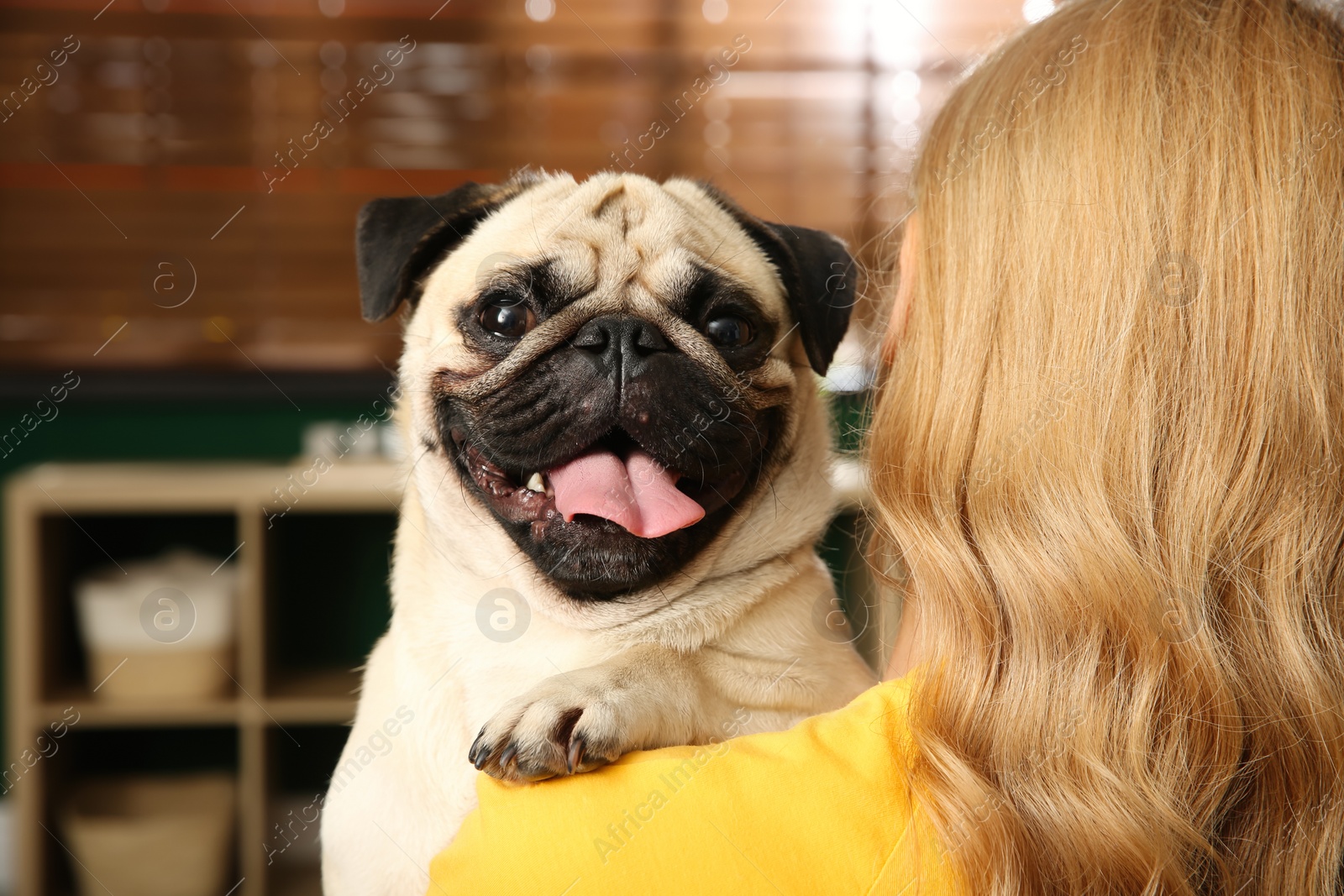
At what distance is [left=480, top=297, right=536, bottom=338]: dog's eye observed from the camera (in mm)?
1141

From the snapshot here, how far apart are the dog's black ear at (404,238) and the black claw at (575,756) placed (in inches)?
23.7

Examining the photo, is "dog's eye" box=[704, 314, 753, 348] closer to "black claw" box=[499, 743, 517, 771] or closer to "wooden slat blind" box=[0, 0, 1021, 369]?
"black claw" box=[499, 743, 517, 771]

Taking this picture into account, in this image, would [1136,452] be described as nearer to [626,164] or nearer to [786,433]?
[786,433]

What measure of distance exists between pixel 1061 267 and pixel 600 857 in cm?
61

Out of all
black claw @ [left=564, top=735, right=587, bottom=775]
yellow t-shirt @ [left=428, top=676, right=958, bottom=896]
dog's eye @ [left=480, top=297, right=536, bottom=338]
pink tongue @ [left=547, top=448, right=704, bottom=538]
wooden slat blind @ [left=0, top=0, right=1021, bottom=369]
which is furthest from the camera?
wooden slat blind @ [left=0, top=0, right=1021, bottom=369]

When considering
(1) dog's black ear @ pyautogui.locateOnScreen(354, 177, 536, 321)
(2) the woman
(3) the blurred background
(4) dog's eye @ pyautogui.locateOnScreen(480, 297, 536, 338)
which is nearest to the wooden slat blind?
(3) the blurred background

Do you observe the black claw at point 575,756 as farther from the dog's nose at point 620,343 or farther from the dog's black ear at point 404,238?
the dog's black ear at point 404,238

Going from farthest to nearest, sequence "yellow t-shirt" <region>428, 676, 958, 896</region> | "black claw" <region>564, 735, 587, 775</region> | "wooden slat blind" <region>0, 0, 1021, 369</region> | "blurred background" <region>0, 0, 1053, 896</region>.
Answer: "wooden slat blind" <region>0, 0, 1021, 369</region>
"blurred background" <region>0, 0, 1053, 896</region>
"black claw" <region>564, 735, 587, 775</region>
"yellow t-shirt" <region>428, 676, 958, 896</region>

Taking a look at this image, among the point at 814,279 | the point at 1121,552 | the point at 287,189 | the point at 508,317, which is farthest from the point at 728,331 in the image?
the point at 287,189

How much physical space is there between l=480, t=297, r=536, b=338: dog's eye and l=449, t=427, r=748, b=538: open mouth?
0.44 ft

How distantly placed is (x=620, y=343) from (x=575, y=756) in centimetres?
46

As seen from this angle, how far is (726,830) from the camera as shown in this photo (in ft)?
2.30

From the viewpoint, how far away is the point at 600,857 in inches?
27.6

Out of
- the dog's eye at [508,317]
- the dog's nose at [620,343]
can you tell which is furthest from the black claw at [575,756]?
the dog's eye at [508,317]
